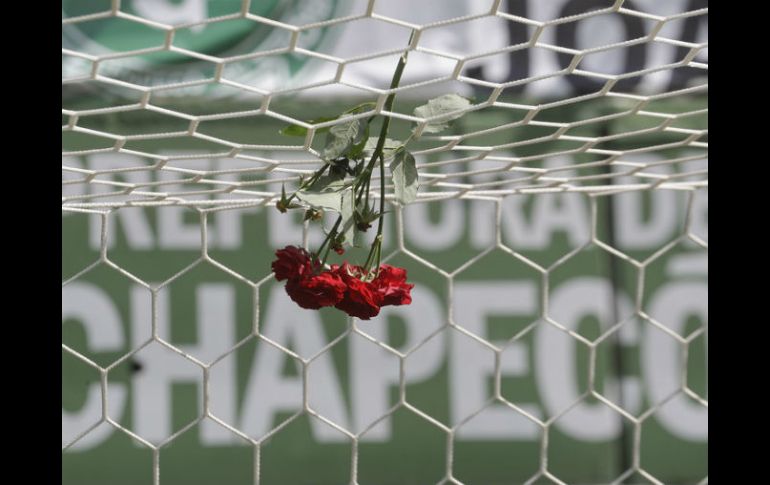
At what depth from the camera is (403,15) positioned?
1509 mm

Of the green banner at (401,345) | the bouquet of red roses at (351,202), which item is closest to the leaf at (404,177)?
the bouquet of red roses at (351,202)

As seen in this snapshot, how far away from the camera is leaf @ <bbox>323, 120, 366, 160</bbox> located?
1.86 ft

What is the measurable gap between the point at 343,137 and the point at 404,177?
0.04m

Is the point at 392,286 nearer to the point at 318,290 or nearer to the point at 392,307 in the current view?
the point at 318,290

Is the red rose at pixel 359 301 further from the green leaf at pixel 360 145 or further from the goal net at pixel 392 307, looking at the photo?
the goal net at pixel 392 307

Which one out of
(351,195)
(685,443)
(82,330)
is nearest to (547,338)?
(685,443)

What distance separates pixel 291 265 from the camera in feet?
1.80

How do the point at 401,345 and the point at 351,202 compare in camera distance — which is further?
the point at 401,345

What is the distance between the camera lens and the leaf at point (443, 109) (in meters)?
0.58

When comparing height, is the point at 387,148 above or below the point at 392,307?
above

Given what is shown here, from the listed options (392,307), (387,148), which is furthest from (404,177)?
(392,307)

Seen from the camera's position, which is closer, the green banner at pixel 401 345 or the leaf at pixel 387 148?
the leaf at pixel 387 148

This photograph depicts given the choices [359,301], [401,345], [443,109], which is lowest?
[401,345]

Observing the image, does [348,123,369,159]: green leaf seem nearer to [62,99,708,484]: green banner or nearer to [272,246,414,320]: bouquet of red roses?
[272,246,414,320]: bouquet of red roses
